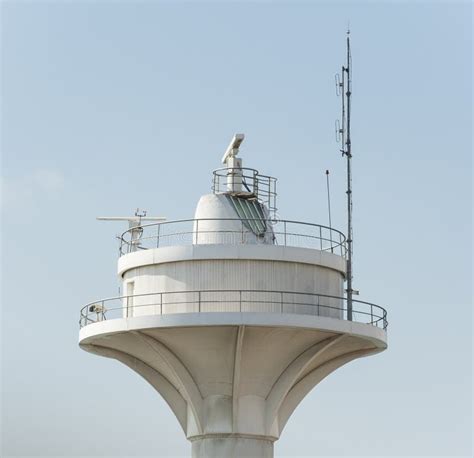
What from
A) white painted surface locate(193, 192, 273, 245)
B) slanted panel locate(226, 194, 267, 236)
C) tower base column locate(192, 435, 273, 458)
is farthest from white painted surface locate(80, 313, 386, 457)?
slanted panel locate(226, 194, 267, 236)

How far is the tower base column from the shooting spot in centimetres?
5328

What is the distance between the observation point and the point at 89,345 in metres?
54.2

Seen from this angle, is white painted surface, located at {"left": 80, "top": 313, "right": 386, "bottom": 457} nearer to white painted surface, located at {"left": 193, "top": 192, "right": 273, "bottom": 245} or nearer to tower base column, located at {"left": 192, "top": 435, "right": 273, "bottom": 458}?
tower base column, located at {"left": 192, "top": 435, "right": 273, "bottom": 458}

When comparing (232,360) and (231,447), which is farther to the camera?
(231,447)

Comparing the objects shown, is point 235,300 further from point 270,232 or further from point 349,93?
point 349,93

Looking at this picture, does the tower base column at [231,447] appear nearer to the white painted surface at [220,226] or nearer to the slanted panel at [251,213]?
the white painted surface at [220,226]

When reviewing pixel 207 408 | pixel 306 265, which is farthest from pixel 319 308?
pixel 207 408

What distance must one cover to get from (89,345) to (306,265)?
25.4 feet

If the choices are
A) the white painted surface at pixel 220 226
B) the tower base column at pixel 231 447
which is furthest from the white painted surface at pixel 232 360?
the white painted surface at pixel 220 226

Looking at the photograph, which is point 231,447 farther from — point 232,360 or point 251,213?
point 251,213

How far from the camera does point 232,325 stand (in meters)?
50.6

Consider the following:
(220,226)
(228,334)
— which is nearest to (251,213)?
(220,226)

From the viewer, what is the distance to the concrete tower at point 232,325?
51.6 m

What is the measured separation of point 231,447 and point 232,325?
4.94 m
